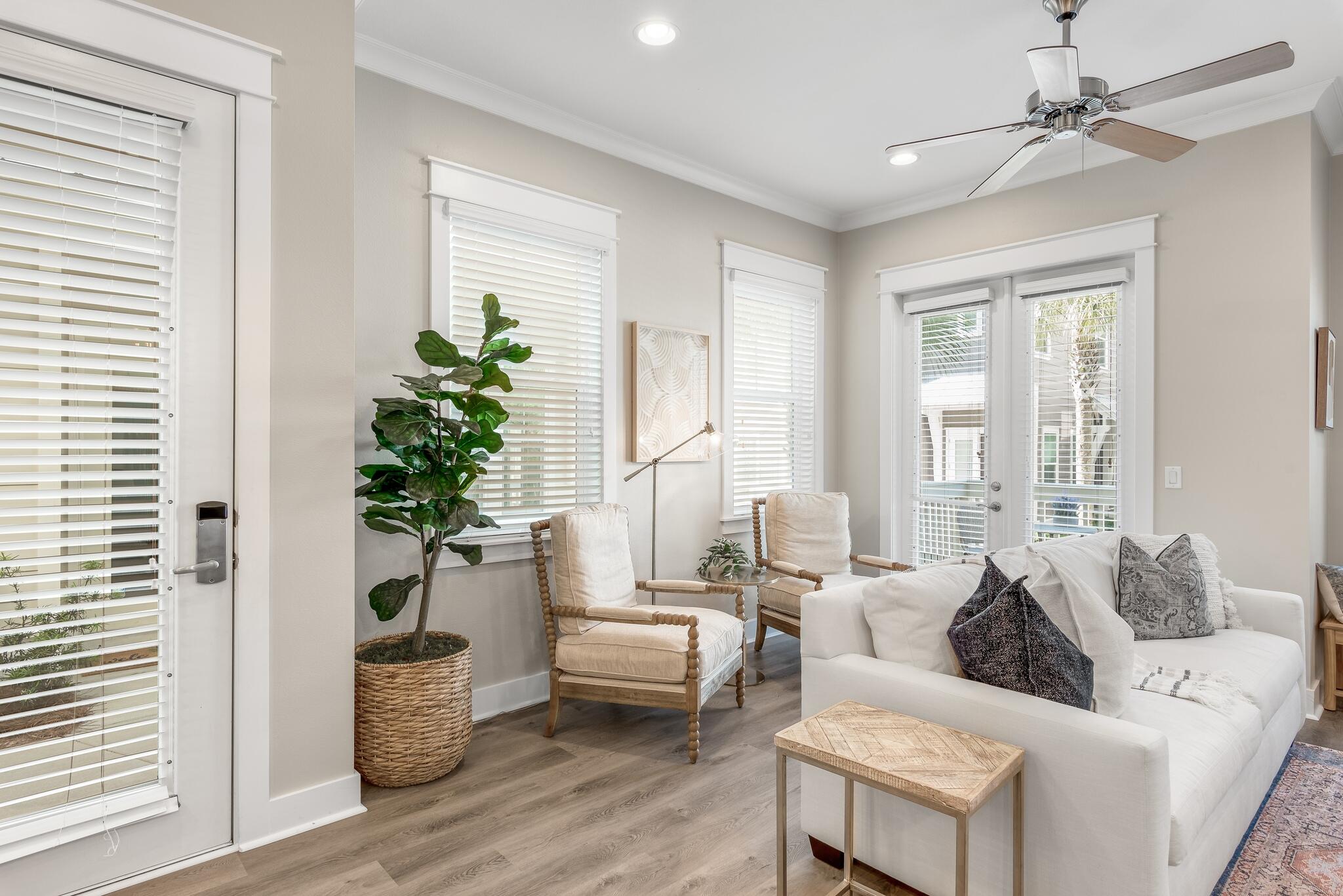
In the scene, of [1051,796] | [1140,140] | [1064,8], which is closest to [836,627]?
[1051,796]

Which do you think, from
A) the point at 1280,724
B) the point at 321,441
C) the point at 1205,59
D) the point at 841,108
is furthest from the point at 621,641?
the point at 1205,59

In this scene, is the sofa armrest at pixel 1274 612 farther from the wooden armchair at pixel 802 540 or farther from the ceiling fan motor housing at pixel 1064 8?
the ceiling fan motor housing at pixel 1064 8

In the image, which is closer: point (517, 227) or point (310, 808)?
point (310, 808)

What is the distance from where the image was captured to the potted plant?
2594 mm

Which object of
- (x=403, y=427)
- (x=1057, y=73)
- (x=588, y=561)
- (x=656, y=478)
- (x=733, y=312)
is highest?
(x=1057, y=73)

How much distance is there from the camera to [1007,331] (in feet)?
14.6

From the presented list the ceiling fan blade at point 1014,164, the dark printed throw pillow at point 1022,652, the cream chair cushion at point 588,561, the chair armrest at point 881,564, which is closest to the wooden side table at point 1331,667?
the chair armrest at point 881,564

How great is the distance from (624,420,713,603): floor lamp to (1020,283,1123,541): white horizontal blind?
2008 mm

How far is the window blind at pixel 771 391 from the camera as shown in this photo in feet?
15.0

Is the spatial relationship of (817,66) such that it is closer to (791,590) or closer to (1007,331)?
(1007,331)

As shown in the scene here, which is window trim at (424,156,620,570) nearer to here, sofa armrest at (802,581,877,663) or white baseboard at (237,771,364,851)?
white baseboard at (237,771,364,851)

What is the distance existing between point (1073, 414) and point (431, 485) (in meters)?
3.59

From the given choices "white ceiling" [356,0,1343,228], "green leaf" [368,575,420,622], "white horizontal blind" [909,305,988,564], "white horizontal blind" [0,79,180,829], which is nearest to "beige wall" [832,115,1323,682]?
"white ceiling" [356,0,1343,228]

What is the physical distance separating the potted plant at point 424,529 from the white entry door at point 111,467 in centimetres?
52
